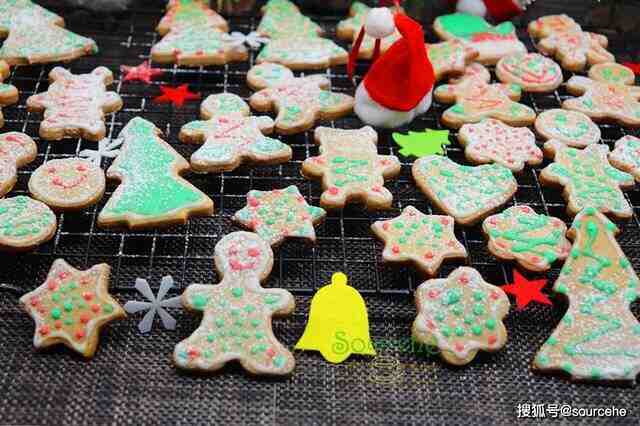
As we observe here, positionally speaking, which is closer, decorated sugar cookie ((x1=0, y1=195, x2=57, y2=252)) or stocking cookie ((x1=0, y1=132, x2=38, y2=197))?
decorated sugar cookie ((x1=0, y1=195, x2=57, y2=252))

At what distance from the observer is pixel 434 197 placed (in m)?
1.77

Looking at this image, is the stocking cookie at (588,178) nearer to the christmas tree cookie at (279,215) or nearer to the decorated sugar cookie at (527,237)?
the decorated sugar cookie at (527,237)

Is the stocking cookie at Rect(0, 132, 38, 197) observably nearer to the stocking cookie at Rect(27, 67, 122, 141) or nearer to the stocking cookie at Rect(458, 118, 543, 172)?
the stocking cookie at Rect(27, 67, 122, 141)

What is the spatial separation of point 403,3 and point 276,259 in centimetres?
113

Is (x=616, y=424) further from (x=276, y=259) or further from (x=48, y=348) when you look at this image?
(x=48, y=348)

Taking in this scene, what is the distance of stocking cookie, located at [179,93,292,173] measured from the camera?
6.00 ft

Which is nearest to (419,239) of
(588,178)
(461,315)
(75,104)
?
(461,315)

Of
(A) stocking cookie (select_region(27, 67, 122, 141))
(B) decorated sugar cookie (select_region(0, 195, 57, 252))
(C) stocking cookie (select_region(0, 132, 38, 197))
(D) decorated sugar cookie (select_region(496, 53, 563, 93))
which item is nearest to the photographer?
(B) decorated sugar cookie (select_region(0, 195, 57, 252))

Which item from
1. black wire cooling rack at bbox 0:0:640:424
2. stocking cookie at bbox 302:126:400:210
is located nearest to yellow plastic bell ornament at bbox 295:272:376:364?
black wire cooling rack at bbox 0:0:640:424

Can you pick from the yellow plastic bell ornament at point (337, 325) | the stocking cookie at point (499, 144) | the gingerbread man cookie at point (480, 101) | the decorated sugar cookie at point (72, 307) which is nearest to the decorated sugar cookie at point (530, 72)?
the gingerbread man cookie at point (480, 101)

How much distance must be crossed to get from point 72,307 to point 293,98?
80 cm

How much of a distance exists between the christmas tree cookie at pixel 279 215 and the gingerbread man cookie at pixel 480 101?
1.71ft

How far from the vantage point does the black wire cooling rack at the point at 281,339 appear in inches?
55.7

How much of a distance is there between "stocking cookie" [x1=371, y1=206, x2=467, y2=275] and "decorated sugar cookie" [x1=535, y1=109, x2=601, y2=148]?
0.47 m
